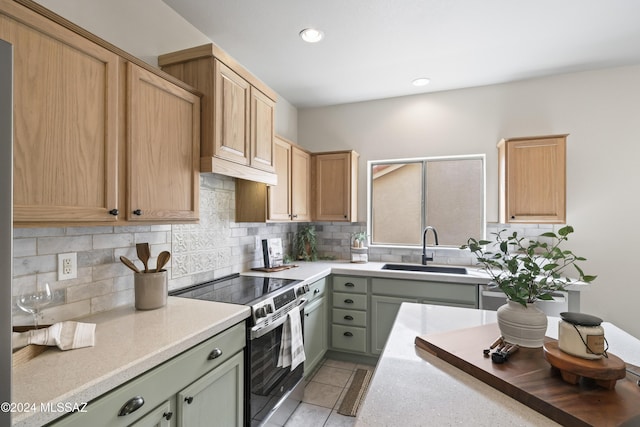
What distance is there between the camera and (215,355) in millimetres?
1425

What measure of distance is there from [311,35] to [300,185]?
1.45 m

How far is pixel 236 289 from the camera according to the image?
2.13 m

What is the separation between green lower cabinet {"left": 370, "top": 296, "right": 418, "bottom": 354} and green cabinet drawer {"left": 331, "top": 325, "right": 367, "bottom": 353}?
3.8 inches

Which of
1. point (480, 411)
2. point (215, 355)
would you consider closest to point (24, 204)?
point (215, 355)

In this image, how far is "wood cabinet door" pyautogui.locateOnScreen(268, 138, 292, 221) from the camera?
8.96 feet

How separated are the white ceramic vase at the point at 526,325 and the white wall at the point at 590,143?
2.39 meters

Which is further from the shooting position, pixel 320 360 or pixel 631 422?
pixel 320 360

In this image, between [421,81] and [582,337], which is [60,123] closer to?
[582,337]

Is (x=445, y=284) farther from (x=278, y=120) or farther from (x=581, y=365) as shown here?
(x=278, y=120)

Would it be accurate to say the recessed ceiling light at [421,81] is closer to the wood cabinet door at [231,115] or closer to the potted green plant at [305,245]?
the wood cabinet door at [231,115]

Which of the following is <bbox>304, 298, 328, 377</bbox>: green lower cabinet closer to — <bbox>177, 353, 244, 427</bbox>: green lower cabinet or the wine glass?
<bbox>177, 353, 244, 427</bbox>: green lower cabinet

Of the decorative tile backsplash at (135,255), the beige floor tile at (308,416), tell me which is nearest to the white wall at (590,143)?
the decorative tile backsplash at (135,255)

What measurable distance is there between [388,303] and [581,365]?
6.91 ft

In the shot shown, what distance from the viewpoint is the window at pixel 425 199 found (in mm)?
3383
